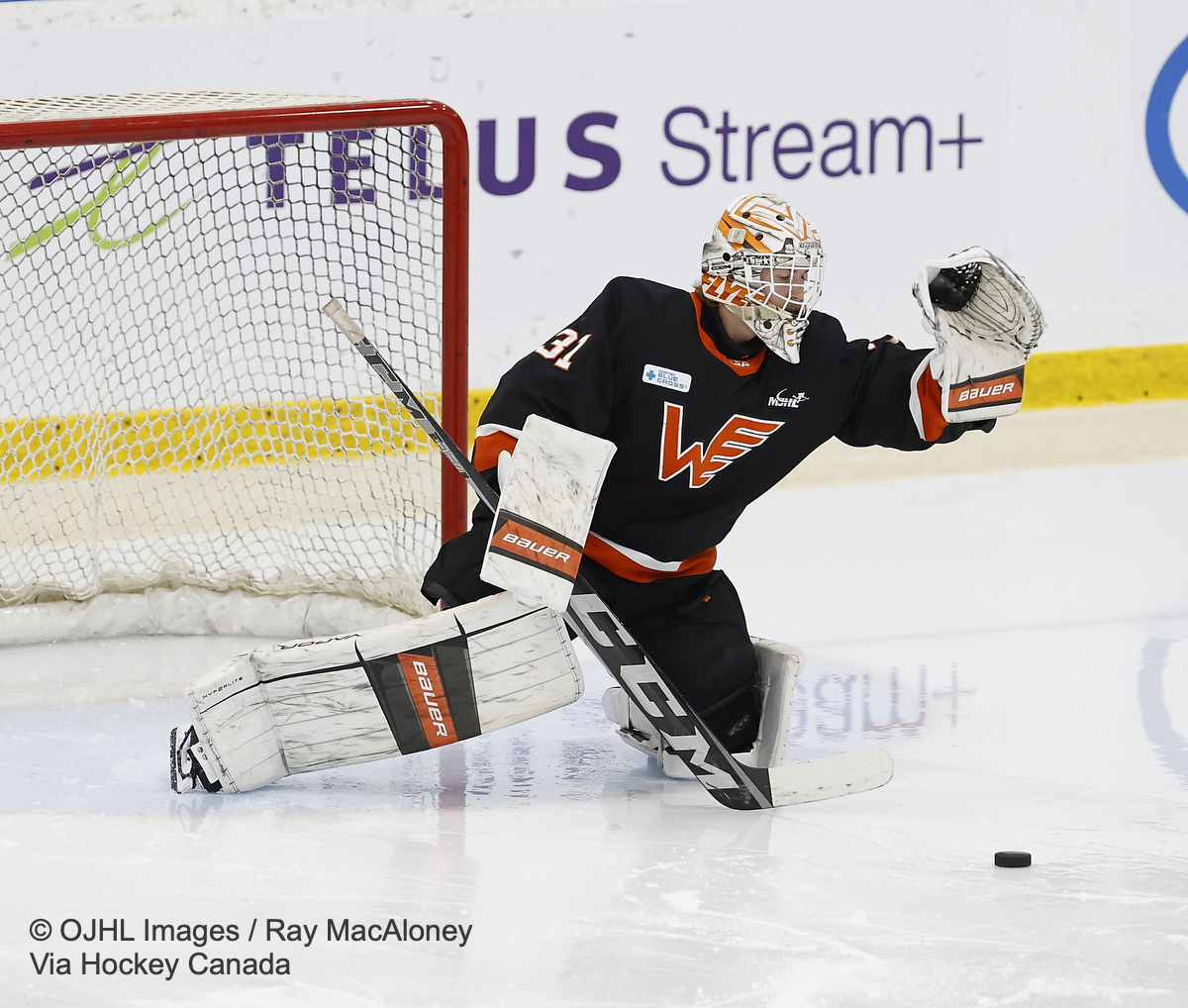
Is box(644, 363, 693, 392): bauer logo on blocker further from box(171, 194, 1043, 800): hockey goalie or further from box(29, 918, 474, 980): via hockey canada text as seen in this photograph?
box(29, 918, 474, 980): via hockey canada text

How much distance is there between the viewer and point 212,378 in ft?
11.9

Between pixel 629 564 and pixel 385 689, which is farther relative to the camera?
→ pixel 629 564

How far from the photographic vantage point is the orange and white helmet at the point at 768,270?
1.99 metres

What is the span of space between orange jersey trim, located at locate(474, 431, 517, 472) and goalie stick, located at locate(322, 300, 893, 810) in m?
0.02

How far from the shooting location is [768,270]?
199 centimetres

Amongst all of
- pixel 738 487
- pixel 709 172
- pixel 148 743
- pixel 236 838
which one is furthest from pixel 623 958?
pixel 709 172

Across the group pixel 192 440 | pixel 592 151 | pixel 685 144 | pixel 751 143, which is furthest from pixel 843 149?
pixel 192 440

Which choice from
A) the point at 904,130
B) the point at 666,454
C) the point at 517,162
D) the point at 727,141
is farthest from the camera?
the point at 904,130

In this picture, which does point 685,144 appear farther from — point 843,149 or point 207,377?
point 207,377

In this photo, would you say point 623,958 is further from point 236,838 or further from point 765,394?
point 765,394

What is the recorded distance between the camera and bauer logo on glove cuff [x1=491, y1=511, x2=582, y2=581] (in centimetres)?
189

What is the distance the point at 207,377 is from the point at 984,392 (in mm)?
2085

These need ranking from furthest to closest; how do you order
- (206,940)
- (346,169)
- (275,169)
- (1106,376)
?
(1106,376) → (275,169) → (346,169) → (206,940)

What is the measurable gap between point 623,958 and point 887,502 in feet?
7.87
